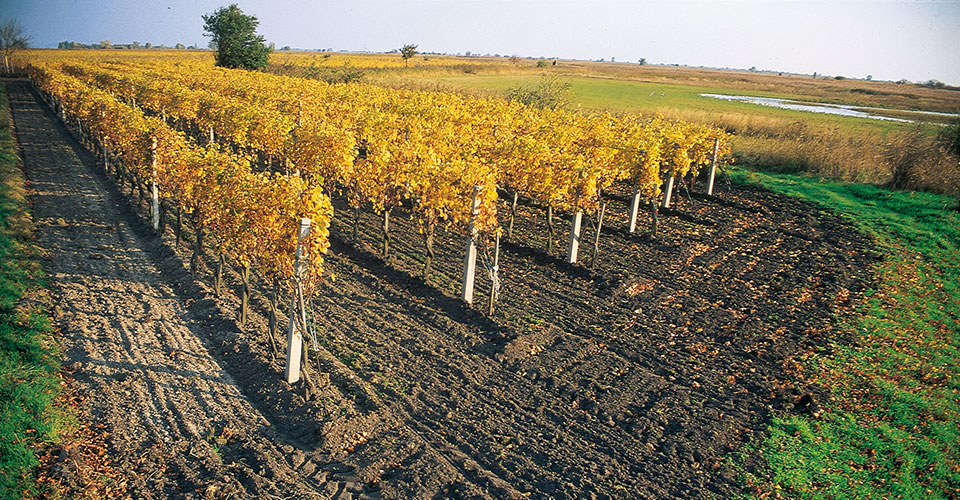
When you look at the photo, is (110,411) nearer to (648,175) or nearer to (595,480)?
(595,480)

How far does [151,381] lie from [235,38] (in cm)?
5510

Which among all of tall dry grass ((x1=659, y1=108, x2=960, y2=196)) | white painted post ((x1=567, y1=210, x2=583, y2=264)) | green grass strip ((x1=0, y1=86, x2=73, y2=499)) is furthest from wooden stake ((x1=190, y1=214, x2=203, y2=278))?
tall dry grass ((x1=659, y1=108, x2=960, y2=196))

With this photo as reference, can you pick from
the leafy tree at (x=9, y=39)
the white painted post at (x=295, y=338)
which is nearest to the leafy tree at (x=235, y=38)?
the leafy tree at (x=9, y=39)

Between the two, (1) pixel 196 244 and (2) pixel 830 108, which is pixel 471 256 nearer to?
(1) pixel 196 244

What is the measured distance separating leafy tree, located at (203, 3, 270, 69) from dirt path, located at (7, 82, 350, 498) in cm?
4632

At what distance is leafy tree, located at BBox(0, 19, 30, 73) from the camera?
64812 mm

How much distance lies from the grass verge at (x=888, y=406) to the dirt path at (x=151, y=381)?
5578 mm

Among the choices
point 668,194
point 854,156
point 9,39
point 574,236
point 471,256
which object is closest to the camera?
point 471,256

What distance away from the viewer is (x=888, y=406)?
816 cm

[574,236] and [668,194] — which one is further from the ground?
[668,194]

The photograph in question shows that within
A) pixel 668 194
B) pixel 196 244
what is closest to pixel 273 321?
pixel 196 244

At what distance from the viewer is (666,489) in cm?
631

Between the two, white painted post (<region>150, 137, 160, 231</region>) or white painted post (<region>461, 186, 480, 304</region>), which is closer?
white painted post (<region>461, 186, 480, 304</region>)

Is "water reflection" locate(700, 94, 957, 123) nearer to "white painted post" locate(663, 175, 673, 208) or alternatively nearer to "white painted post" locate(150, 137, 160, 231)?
"white painted post" locate(663, 175, 673, 208)
